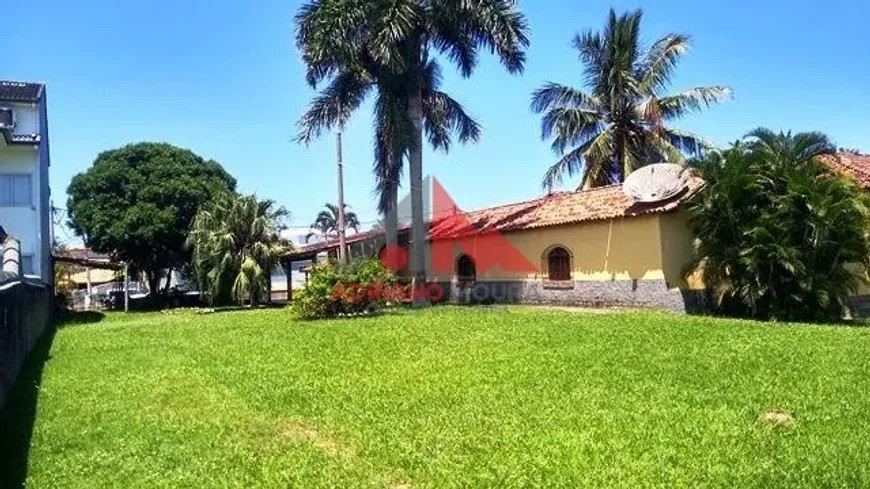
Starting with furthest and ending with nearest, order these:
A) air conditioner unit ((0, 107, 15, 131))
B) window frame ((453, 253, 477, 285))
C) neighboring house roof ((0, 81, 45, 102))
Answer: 1. neighboring house roof ((0, 81, 45, 102))
2. air conditioner unit ((0, 107, 15, 131))
3. window frame ((453, 253, 477, 285))

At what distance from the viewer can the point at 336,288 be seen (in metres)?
18.3

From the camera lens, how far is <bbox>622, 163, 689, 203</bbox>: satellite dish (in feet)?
55.6

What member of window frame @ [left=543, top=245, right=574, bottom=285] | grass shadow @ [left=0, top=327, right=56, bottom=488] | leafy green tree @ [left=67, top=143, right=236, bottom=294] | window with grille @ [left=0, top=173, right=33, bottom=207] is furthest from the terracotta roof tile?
window with grille @ [left=0, top=173, right=33, bottom=207]

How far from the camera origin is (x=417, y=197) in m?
21.4

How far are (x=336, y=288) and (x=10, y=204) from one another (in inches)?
585

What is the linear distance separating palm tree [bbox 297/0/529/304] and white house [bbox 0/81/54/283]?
11.8 meters

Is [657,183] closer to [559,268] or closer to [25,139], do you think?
[559,268]

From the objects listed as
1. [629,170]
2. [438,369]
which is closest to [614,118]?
[629,170]

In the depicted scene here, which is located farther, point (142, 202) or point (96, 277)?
point (96, 277)

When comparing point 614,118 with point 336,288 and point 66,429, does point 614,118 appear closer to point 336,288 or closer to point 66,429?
point 336,288

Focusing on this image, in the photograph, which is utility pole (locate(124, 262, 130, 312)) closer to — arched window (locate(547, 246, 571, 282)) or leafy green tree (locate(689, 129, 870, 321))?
arched window (locate(547, 246, 571, 282))

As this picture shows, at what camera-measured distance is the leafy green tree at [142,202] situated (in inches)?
1174

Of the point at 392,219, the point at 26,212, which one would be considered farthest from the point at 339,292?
the point at 26,212

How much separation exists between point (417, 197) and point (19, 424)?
1516cm
